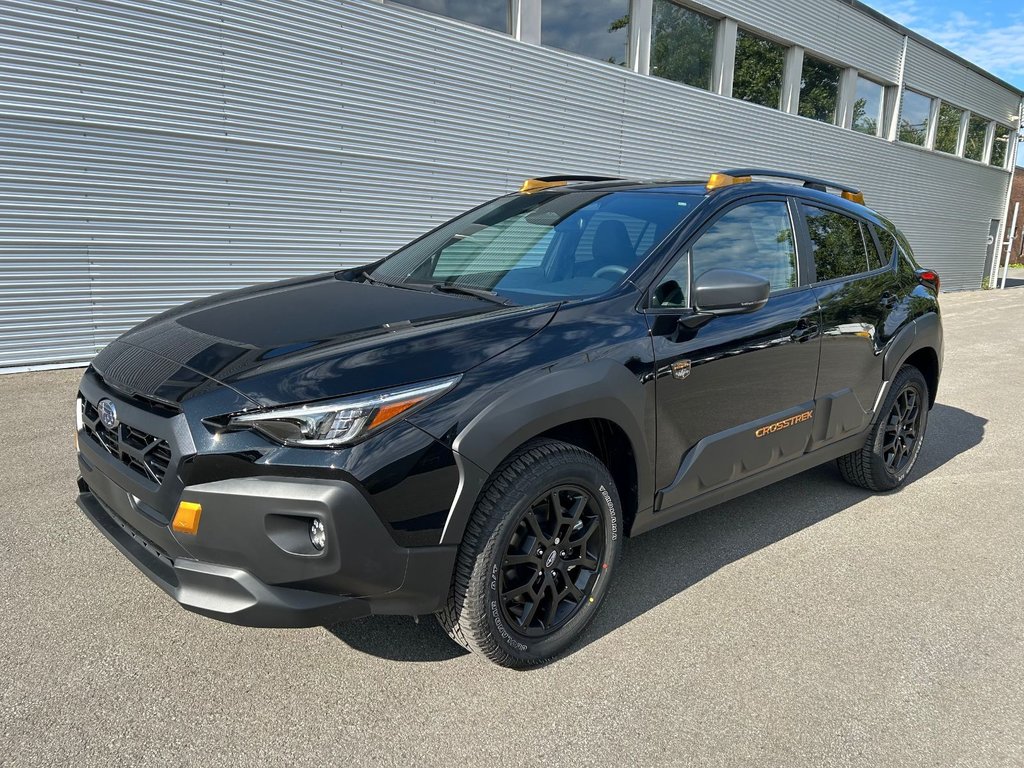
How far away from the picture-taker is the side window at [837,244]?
151 inches

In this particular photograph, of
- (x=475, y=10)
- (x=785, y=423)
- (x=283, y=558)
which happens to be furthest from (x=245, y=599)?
(x=475, y=10)

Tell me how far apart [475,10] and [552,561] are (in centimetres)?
914

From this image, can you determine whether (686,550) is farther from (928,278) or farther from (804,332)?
(928,278)

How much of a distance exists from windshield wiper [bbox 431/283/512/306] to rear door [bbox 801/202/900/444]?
176 centimetres

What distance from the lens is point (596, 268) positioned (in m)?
3.05

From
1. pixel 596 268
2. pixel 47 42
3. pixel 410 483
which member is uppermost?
pixel 47 42

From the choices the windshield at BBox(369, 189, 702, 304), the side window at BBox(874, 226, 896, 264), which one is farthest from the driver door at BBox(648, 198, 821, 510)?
the side window at BBox(874, 226, 896, 264)

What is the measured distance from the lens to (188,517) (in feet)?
6.89

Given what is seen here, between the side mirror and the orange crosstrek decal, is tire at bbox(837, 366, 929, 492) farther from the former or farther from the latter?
the side mirror

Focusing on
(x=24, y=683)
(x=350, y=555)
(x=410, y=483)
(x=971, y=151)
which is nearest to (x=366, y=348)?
(x=410, y=483)

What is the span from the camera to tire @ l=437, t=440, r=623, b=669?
234 cm

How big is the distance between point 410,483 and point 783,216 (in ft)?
8.32

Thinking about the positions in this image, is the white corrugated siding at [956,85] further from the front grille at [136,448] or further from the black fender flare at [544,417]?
the front grille at [136,448]

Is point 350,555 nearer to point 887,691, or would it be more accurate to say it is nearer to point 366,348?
point 366,348
